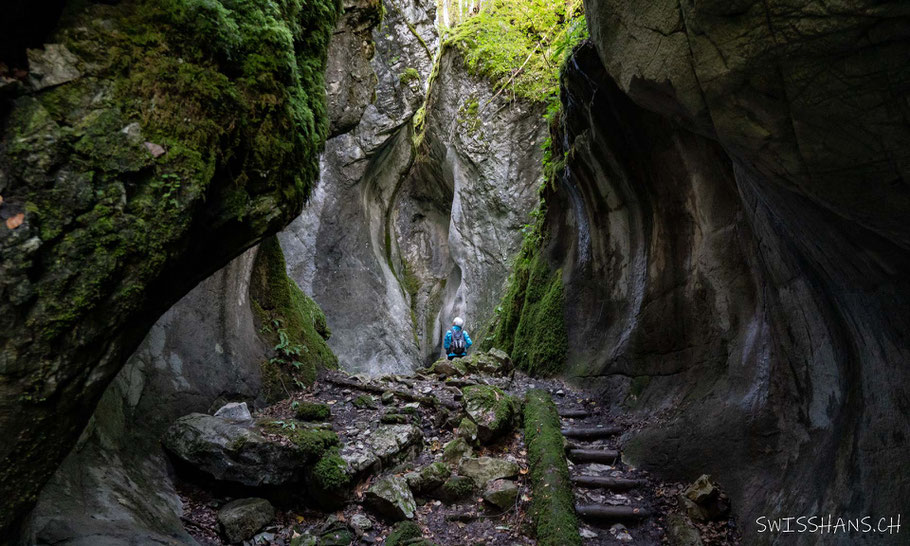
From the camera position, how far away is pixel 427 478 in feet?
16.2

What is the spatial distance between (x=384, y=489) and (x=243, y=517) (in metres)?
1.20

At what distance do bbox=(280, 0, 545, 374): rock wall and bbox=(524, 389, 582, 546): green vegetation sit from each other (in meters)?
12.8

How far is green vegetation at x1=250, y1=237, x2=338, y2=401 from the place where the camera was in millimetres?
7250

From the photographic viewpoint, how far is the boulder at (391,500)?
14.8 feet

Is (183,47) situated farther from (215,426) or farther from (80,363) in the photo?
(215,426)

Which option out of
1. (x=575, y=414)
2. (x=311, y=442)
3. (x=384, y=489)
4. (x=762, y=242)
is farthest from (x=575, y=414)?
(x=311, y=442)

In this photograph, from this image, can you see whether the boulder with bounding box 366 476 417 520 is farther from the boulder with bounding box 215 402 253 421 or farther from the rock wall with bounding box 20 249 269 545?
the boulder with bounding box 215 402 253 421

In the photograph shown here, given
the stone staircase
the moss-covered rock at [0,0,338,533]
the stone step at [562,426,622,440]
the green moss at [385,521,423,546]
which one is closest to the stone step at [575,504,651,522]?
the stone staircase

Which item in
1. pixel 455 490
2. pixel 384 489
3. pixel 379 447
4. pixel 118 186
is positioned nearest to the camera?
pixel 118 186

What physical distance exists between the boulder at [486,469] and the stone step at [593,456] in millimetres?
815

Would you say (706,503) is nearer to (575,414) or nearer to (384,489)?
(384,489)

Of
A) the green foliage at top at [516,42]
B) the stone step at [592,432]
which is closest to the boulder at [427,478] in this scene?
the stone step at [592,432]

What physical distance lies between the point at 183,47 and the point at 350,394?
5418mm

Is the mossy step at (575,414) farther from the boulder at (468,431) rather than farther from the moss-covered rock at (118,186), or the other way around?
the moss-covered rock at (118,186)
